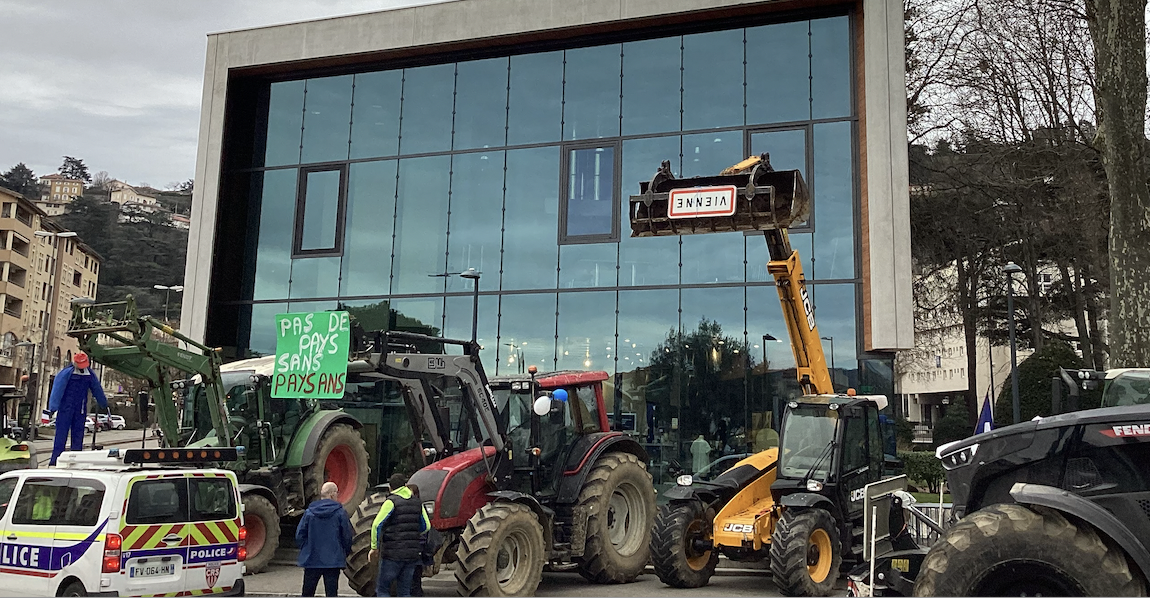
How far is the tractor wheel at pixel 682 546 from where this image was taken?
12.2m

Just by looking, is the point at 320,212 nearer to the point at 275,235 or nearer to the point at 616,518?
the point at 275,235

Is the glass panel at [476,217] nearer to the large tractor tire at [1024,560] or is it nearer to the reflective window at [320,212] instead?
the reflective window at [320,212]

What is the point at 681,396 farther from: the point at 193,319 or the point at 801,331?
the point at 193,319

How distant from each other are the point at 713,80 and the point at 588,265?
5506 mm

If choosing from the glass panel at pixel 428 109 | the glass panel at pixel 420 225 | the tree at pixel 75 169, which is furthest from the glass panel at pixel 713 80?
the tree at pixel 75 169

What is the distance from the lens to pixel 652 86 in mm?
23281

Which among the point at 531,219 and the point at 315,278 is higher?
the point at 531,219

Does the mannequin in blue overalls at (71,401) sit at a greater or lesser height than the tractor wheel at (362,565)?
greater

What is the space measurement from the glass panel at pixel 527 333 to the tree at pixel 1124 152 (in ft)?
42.0

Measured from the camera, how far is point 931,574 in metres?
6.21

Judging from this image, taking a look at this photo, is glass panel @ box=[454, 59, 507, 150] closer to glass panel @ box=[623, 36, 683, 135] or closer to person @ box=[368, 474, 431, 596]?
glass panel @ box=[623, 36, 683, 135]

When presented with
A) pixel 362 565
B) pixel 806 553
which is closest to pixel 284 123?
pixel 362 565

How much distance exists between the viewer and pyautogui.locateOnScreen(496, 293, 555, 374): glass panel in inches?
907

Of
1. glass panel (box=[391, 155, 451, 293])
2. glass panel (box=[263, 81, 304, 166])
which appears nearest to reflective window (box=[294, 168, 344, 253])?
glass panel (box=[263, 81, 304, 166])
